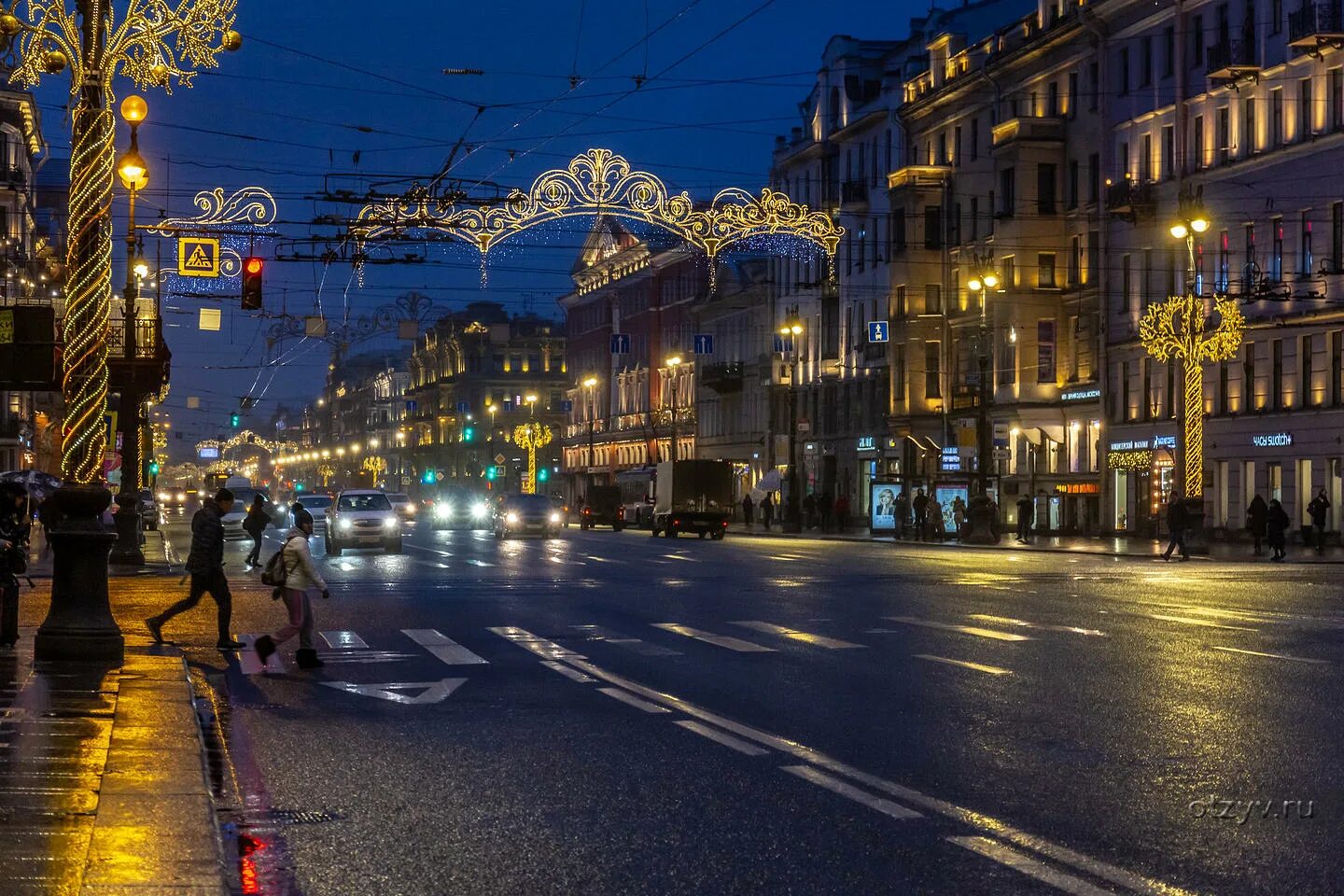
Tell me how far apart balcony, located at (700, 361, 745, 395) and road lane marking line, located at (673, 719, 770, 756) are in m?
88.2

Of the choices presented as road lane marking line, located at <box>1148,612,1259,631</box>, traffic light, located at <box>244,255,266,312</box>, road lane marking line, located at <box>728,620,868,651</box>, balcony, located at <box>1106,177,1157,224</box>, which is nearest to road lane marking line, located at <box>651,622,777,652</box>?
road lane marking line, located at <box>728,620,868,651</box>

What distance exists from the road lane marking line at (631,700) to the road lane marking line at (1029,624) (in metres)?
7.15

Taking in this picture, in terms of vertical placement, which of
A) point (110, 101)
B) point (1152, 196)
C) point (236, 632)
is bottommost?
point (236, 632)

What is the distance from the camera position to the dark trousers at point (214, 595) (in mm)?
20438

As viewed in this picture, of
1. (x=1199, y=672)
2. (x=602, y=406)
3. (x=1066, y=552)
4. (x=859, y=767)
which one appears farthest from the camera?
(x=602, y=406)

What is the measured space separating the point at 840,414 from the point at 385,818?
79.6m

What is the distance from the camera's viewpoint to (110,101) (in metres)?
18.2

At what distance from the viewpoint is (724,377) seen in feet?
336

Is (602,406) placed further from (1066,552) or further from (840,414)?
(1066,552)

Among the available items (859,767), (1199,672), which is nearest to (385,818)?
(859,767)

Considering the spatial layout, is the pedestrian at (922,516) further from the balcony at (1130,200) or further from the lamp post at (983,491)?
the balcony at (1130,200)

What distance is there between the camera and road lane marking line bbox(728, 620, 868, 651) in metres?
Result: 19.8

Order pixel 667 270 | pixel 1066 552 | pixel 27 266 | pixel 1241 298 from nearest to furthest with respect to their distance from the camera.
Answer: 1. pixel 1066 552
2. pixel 1241 298
3. pixel 27 266
4. pixel 667 270

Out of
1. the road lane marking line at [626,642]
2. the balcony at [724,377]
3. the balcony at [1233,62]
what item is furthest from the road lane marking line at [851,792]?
the balcony at [724,377]
